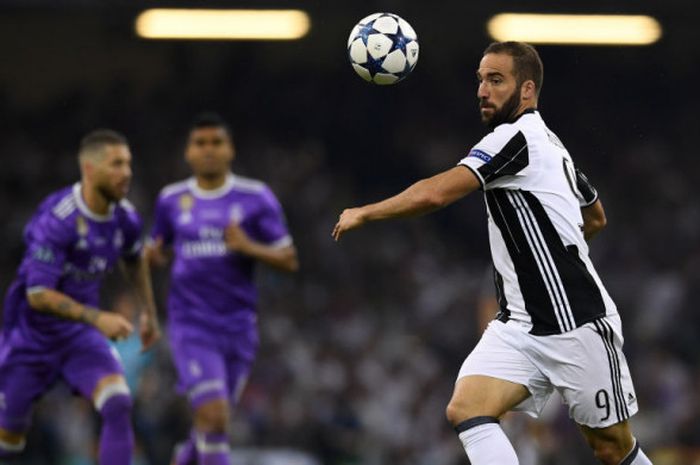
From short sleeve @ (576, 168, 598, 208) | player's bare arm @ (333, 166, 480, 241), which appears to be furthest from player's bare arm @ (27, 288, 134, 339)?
short sleeve @ (576, 168, 598, 208)

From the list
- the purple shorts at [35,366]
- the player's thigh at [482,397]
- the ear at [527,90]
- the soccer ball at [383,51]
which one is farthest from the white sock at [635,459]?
the purple shorts at [35,366]

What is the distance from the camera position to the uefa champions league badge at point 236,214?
29.5 ft

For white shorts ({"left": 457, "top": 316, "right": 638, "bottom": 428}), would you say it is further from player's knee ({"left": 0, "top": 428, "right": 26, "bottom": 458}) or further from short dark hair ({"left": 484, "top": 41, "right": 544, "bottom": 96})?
player's knee ({"left": 0, "top": 428, "right": 26, "bottom": 458})

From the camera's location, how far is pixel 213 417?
843 centimetres

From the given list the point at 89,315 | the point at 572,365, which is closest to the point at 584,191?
the point at 572,365

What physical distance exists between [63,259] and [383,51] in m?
2.41

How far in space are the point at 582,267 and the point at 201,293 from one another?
3.55m

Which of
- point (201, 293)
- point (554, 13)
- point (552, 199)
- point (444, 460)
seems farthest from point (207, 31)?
point (552, 199)

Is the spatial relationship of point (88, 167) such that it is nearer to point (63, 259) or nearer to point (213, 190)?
point (63, 259)

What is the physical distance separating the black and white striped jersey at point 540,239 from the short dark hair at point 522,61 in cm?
19

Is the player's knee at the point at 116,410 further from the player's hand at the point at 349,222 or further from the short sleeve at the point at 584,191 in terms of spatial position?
the short sleeve at the point at 584,191

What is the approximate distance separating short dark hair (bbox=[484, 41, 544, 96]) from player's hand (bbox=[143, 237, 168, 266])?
3.73 metres

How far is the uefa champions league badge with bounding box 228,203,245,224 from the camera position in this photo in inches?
354

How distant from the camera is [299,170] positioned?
53.4ft
